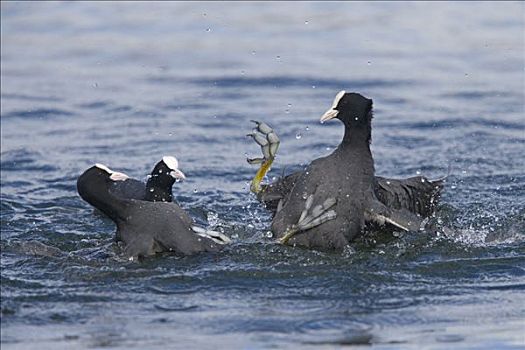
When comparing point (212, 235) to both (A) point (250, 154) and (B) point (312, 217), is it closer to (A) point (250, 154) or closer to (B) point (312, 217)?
(B) point (312, 217)

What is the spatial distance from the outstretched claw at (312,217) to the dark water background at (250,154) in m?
0.18

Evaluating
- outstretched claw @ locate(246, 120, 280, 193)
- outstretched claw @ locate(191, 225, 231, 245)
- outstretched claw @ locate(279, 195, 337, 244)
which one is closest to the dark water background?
outstretched claw @ locate(191, 225, 231, 245)

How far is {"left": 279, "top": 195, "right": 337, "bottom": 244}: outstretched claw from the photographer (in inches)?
295

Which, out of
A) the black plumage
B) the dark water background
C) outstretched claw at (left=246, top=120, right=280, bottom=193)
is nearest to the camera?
the dark water background

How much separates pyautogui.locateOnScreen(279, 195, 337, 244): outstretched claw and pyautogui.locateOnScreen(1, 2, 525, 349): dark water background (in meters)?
0.18

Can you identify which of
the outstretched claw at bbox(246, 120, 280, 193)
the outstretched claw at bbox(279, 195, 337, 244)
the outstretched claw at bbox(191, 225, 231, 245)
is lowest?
the outstretched claw at bbox(191, 225, 231, 245)

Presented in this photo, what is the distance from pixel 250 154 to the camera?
33.7 ft

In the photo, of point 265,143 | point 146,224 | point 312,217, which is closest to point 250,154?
point 265,143

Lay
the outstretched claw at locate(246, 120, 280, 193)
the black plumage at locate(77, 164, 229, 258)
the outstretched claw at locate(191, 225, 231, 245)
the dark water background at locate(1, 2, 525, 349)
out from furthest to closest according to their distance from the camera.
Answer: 1. the outstretched claw at locate(246, 120, 280, 193)
2. the outstretched claw at locate(191, 225, 231, 245)
3. the black plumage at locate(77, 164, 229, 258)
4. the dark water background at locate(1, 2, 525, 349)

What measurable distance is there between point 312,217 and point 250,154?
111 inches

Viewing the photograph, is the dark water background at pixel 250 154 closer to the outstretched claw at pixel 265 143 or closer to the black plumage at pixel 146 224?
the black plumage at pixel 146 224

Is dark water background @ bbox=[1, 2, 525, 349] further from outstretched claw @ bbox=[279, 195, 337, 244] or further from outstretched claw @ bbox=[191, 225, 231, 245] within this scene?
outstretched claw @ bbox=[279, 195, 337, 244]

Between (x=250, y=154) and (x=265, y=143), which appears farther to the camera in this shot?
(x=250, y=154)

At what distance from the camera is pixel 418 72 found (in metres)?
12.8
